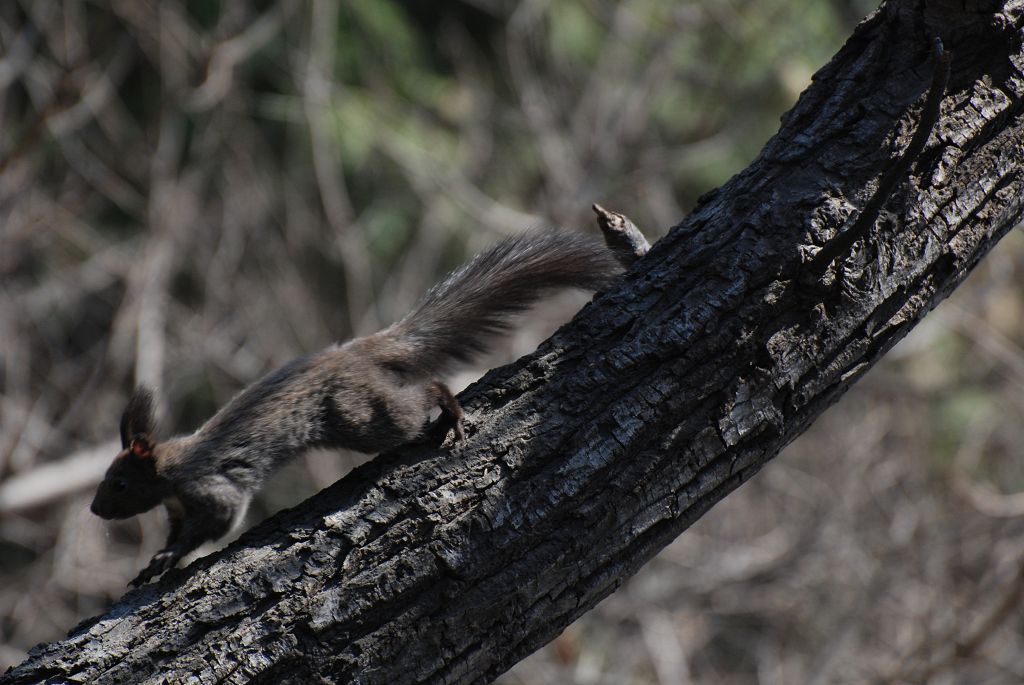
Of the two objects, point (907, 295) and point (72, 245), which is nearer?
point (907, 295)

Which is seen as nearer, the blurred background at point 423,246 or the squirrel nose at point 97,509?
the squirrel nose at point 97,509

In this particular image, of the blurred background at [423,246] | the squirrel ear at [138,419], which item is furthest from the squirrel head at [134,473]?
the blurred background at [423,246]

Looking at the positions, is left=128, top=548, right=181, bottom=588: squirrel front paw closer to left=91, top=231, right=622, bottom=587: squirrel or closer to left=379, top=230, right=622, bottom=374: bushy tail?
left=91, top=231, right=622, bottom=587: squirrel

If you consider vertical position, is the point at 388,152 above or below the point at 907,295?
above

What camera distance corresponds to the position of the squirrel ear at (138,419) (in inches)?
122

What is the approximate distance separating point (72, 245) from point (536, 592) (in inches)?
257

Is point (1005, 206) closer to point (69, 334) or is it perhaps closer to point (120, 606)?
point (120, 606)

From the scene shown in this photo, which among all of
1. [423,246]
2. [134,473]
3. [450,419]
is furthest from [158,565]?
[423,246]

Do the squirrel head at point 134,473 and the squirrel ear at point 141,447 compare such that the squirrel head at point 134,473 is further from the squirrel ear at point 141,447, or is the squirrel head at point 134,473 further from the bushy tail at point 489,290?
the bushy tail at point 489,290

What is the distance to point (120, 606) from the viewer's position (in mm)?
2273

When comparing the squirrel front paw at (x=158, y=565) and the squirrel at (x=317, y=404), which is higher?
the squirrel at (x=317, y=404)

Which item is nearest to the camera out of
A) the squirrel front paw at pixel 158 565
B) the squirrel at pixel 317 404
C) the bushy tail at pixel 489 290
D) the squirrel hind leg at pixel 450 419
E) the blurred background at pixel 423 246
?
the squirrel hind leg at pixel 450 419

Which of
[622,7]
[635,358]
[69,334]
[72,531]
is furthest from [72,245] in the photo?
[635,358]

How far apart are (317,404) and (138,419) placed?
560 millimetres
